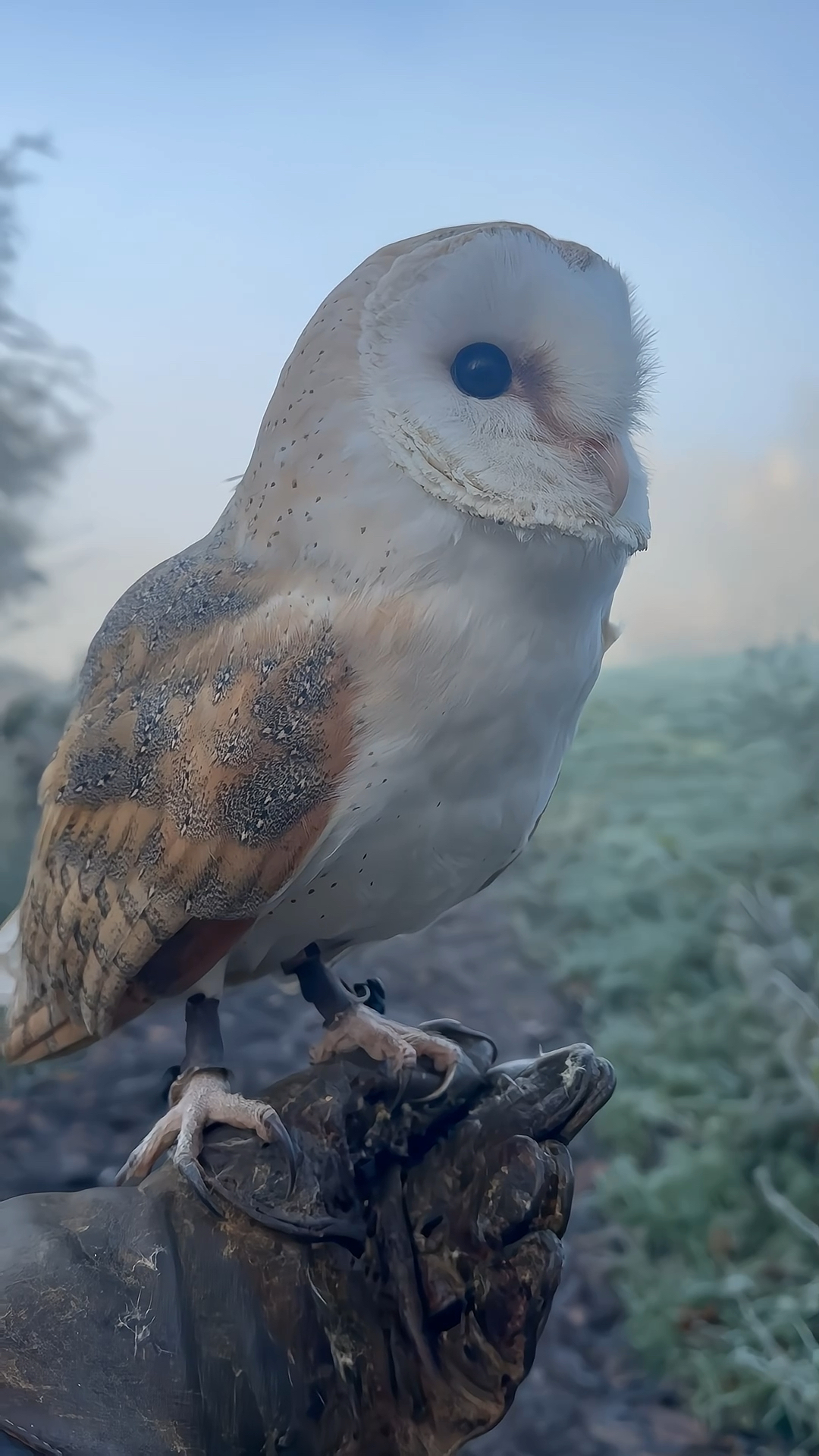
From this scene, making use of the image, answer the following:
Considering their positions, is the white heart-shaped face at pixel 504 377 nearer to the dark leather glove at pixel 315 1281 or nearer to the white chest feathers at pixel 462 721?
the white chest feathers at pixel 462 721

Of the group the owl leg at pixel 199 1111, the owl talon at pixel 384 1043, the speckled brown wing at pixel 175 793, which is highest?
the speckled brown wing at pixel 175 793

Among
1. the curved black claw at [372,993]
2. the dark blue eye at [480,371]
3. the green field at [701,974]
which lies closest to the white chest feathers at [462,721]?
the dark blue eye at [480,371]

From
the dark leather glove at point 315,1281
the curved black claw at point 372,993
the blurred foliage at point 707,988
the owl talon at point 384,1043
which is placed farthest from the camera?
the blurred foliage at point 707,988

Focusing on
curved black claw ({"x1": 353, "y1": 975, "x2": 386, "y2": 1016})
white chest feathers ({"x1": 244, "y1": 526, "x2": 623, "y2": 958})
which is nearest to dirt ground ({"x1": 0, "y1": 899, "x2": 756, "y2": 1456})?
curved black claw ({"x1": 353, "y1": 975, "x2": 386, "y2": 1016})

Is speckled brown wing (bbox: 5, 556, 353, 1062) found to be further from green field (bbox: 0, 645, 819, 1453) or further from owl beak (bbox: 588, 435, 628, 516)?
green field (bbox: 0, 645, 819, 1453)

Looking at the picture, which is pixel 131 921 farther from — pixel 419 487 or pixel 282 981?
pixel 282 981

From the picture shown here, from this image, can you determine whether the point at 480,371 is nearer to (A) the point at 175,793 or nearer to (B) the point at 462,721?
(B) the point at 462,721

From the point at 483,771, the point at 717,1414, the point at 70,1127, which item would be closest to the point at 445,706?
the point at 483,771
